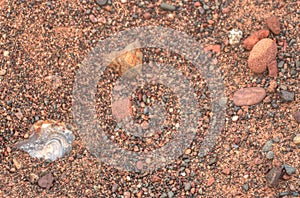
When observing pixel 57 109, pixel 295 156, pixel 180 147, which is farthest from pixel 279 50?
pixel 57 109

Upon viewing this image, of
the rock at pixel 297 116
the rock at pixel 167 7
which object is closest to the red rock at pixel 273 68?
the rock at pixel 297 116

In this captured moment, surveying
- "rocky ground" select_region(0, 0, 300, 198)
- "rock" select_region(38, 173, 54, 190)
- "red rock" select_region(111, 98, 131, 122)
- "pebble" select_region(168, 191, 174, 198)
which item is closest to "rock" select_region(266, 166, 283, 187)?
"rocky ground" select_region(0, 0, 300, 198)

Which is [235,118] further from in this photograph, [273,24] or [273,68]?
[273,24]

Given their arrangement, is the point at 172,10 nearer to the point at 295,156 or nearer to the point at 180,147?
the point at 180,147

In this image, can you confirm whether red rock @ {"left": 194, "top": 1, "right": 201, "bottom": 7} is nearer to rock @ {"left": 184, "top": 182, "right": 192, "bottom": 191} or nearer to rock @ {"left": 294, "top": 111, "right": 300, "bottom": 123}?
rock @ {"left": 294, "top": 111, "right": 300, "bottom": 123}

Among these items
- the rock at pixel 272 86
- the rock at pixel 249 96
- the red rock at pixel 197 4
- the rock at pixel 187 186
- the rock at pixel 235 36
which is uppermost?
the red rock at pixel 197 4

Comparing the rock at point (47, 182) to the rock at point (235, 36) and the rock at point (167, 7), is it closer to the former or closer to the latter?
the rock at point (167, 7)

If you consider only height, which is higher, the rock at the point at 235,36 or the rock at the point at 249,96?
the rock at the point at 235,36
